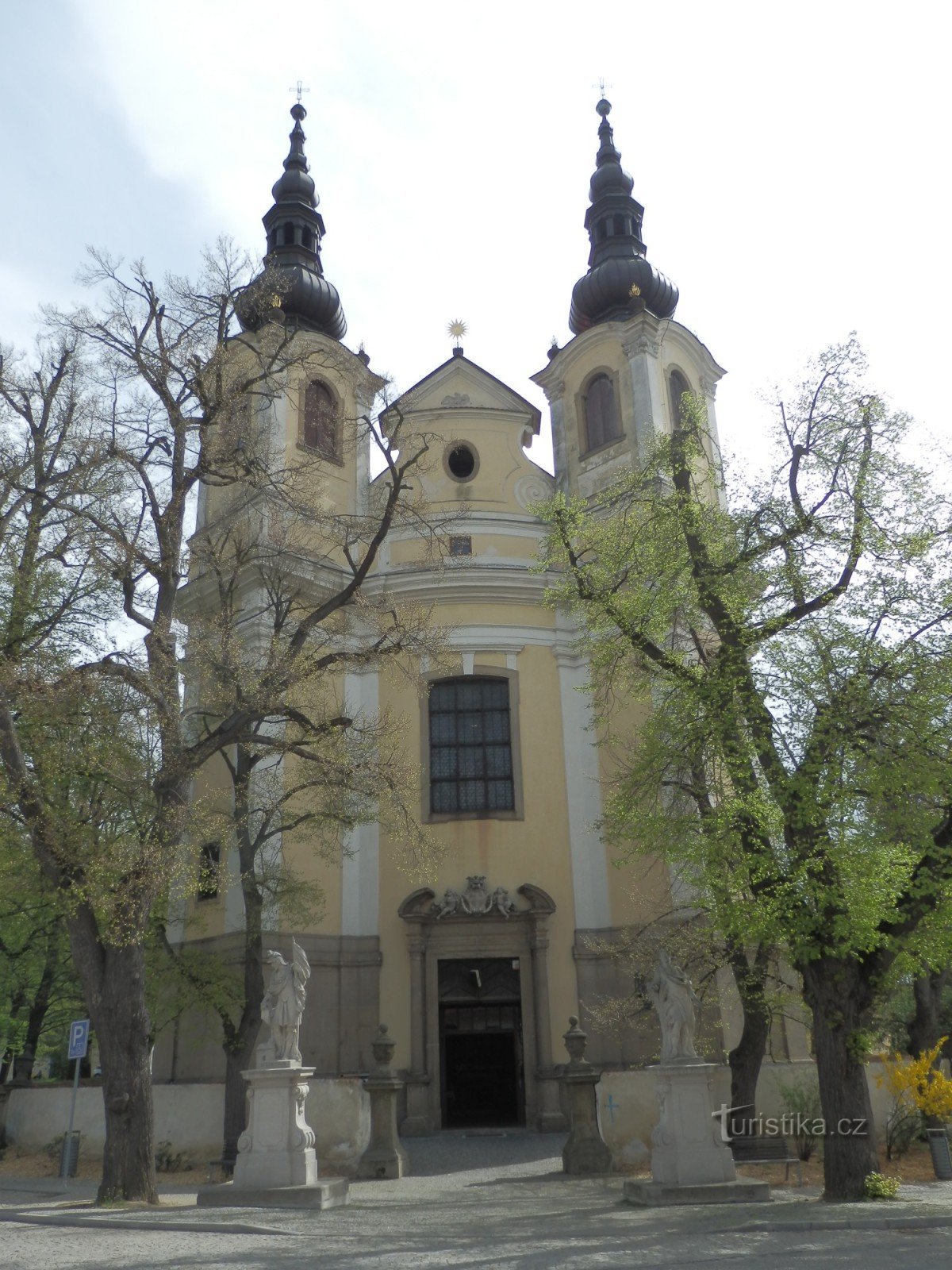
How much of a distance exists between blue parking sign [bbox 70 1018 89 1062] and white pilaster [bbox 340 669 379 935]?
5.74m

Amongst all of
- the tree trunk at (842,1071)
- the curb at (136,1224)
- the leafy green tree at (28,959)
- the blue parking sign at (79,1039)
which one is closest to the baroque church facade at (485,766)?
the leafy green tree at (28,959)

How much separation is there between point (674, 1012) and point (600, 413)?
15.6 metres

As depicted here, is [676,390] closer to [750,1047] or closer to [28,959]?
[750,1047]

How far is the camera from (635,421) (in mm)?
22969

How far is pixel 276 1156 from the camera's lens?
1045cm

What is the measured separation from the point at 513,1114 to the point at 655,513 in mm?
11551

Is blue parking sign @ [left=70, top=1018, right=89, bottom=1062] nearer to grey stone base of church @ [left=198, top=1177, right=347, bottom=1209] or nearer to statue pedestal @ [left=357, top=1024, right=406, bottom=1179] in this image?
statue pedestal @ [left=357, top=1024, right=406, bottom=1179]

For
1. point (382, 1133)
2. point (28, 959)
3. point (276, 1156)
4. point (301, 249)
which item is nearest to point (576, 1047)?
point (382, 1133)

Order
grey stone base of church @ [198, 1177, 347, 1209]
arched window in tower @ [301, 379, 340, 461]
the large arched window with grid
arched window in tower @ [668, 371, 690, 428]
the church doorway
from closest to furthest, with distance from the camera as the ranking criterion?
grey stone base of church @ [198, 1177, 347, 1209]
the church doorway
the large arched window with grid
arched window in tower @ [301, 379, 340, 461]
arched window in tower @ [668, 371, 690, 428]

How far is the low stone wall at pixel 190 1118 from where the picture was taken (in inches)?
572

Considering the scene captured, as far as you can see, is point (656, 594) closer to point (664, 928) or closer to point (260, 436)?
point (260, 436)

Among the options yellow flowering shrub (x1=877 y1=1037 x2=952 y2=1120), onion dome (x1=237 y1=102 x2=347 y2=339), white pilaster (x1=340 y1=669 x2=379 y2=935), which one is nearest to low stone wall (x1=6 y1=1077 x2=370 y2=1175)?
white pilaster (x1=340 y1=669 x2=379 y2=935)

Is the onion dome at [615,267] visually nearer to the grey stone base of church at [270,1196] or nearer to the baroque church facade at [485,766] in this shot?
the baroque church facade at [485,766]

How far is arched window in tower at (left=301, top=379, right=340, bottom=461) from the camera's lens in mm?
23234
